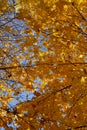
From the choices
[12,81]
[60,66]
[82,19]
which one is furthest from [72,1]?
[12,81]

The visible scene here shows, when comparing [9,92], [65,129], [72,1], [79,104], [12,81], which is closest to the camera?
[65,129]

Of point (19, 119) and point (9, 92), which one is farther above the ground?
point (19, 119)

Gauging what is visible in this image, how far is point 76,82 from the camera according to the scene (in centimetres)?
458

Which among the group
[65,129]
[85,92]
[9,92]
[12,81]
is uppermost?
[85,92]

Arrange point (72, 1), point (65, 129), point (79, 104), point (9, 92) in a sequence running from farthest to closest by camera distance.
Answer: point (9, 92), point (72, 1), point (79, 104), point (65, 129)

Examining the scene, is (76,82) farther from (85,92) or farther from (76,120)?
(76,120)

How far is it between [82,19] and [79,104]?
1537 mm

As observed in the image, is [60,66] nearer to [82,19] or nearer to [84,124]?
[82,19]

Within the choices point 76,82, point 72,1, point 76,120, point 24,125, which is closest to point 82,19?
point 72,1

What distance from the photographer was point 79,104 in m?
4.79

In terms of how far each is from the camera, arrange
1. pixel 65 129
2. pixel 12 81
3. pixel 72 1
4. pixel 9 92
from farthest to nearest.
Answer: pixel 9 92, pixel 12 81, pixel 72 1, pixel 65 129

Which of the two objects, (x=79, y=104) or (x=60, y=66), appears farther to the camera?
(x=60, y=66)

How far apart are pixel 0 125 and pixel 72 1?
8.28ft

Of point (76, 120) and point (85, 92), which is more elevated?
point (85, 92)
